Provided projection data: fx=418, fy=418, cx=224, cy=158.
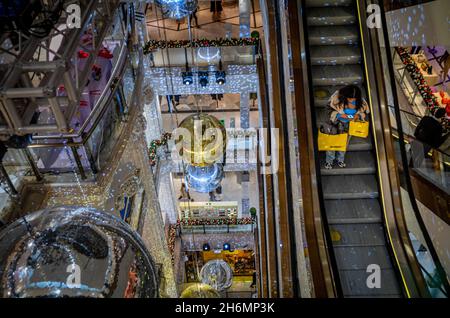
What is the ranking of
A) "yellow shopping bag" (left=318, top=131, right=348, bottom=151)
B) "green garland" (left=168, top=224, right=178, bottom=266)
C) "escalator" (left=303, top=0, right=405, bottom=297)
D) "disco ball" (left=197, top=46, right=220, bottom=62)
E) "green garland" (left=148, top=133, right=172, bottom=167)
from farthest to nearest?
"green garland" (left=168, top=224, right=178, bottom=266) → "green garland" (left=148, top=133, right=172, bottom=167) → "disco ball" (left=197, top=46, right=220, bottom=62) → "yellow shopping bag" (left=318, top=131, right=348, bottom=151) → "escalator" (left=303, top=0, right=405, bottom=297)

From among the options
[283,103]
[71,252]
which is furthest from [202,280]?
[71,252]

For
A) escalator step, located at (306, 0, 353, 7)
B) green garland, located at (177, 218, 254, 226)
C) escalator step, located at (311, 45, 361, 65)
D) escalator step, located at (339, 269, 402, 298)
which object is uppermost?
escalator step, located at (306, 0, 353, 7)

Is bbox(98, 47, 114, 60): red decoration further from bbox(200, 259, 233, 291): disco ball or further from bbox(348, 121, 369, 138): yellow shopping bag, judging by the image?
bbox(200, 259, 233, 291): disco ball

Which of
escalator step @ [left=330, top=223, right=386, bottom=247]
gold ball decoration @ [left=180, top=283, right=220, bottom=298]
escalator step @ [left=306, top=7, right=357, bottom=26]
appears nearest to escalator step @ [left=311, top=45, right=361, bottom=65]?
escalator step @ [left=306, top=7, right=357, bottom=26]

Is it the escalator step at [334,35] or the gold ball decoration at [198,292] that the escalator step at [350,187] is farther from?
the escalator step at [334,35]

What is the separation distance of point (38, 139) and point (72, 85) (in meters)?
1.54

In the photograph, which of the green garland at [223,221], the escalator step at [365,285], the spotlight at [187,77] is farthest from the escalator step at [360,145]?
the green garland at [223,221]

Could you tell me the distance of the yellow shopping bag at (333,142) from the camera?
536 centimetres

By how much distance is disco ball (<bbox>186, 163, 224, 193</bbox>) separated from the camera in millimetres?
7039

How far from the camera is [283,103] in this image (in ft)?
20.6

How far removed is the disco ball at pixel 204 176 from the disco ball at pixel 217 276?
131 inches

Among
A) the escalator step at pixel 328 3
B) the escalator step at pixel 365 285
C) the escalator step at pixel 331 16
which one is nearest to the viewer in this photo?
the escalator step at pixel 365 285

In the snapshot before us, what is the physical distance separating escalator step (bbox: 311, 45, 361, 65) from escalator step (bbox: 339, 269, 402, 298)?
→ 122 inches

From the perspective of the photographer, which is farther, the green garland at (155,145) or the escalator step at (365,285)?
the green garland at (155,145)
